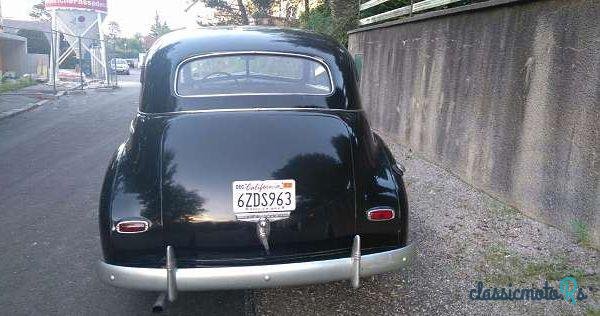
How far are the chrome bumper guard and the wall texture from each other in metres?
2.06

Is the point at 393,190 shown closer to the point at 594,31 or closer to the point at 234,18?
the point at 594,31

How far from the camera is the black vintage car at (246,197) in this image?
2.84m

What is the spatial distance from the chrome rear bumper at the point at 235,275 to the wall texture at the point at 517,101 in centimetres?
207

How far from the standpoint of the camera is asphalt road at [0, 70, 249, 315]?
3287 mm

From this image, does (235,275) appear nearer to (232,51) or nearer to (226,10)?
(232,51)

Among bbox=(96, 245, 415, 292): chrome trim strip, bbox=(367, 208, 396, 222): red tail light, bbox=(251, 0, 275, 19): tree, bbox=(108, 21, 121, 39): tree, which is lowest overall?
bbox=(96, 245, 415, 292): chrome trim strip

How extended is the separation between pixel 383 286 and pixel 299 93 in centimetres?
149

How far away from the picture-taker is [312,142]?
3.09m

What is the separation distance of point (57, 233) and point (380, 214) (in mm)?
3069

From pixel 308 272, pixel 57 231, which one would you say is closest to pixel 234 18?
pixel 57 231

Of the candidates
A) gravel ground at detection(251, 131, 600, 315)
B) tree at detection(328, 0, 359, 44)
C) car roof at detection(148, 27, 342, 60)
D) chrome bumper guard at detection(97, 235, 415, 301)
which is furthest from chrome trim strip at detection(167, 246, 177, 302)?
tree at detection(328, 0, 359, 44)

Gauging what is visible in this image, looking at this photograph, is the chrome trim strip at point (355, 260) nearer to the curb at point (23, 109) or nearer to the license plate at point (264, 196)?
the license plate at point (264, 196)

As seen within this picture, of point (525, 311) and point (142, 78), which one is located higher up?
point (142, 78)

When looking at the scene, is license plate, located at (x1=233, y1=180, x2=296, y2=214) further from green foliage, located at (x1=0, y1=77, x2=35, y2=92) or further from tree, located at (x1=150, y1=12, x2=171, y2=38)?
tree, located at (x1=150, y1=12, x2=171, y2=38)
